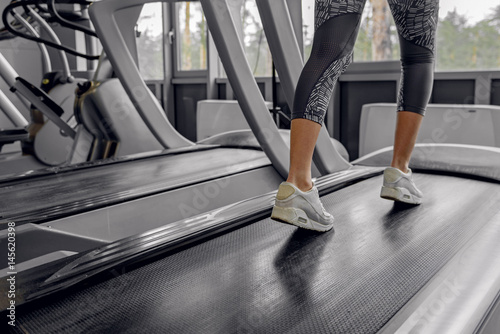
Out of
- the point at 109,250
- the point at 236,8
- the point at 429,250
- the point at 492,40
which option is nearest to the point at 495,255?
the point at 429,250

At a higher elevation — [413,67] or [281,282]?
[413,67]

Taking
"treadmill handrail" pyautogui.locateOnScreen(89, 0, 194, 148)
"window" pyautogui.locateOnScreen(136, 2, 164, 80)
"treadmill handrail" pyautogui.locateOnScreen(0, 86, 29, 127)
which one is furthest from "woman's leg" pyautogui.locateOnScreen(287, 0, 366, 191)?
"window" pyautogui.locateOnScreen(136, 2, 164, 80)

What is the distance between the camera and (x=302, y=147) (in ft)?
3.34

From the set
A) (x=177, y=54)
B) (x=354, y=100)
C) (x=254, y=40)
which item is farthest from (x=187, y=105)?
(x=354, y=100)

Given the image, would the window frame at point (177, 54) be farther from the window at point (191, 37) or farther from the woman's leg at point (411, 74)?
the woman's leg at point (411, 74)

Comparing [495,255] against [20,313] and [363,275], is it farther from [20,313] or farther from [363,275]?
[20,313]

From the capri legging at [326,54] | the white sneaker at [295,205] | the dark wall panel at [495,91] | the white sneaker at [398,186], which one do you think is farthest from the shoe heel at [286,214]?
the dark wall panel at [495,91]

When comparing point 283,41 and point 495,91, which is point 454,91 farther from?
point 283,41

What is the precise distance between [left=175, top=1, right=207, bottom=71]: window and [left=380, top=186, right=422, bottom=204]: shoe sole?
3.58m

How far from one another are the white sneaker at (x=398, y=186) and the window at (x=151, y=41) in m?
4.05

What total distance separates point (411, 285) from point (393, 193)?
1.65ft

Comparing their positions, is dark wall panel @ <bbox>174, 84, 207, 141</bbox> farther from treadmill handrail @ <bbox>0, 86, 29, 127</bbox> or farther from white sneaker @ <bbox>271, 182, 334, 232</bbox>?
white sneaker @ <bbox>271, 182, 334, 232</bbox>

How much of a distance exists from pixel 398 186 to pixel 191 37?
3.88m

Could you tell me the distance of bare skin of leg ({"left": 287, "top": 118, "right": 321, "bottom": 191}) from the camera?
1.02 meters
